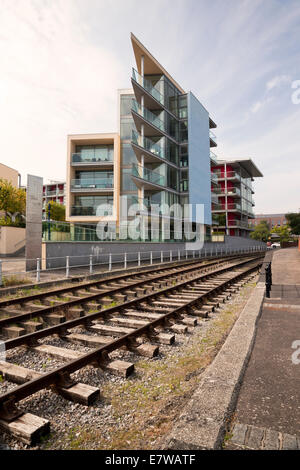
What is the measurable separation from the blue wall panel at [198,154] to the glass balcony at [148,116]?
19.7 ft

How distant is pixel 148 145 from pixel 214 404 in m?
32.1

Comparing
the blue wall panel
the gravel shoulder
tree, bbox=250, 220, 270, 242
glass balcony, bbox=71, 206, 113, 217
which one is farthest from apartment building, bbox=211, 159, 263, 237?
the gravel shoulder

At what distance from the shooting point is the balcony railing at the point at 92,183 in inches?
1405

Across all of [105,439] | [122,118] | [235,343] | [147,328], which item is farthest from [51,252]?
[122,118]

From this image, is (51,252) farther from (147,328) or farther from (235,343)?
(235,343)

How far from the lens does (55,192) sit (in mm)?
85125

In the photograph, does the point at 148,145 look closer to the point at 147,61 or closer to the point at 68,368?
the point at 147,61

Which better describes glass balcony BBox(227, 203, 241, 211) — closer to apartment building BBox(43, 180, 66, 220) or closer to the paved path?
apartment building BBox(43, 180, 66, 220)

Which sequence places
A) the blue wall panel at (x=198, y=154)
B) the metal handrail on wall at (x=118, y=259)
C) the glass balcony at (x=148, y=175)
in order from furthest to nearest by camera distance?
the blue wall panel at (x=198, y=154), the glass balcony at (x=148, y=175), the metal handrail on wall at (x=118, y=259)

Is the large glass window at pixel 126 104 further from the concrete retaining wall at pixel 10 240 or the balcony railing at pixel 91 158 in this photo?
the concrete retaining wall at pixel 10 240

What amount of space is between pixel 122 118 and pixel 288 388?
1568 inches

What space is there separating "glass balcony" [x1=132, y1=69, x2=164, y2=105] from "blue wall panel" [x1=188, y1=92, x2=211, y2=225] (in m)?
6.15

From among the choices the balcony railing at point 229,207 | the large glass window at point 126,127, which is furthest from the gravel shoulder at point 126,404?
the balcony railing at point 229,207
